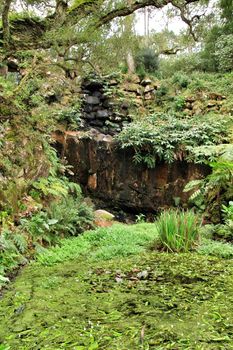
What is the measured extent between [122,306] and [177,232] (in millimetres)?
1991

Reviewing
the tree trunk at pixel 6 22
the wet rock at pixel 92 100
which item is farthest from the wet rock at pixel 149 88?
the tree trunk at pixel 6 22

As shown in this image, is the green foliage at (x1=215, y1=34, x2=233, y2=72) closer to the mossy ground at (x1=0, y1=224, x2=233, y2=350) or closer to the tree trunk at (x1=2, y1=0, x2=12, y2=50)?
the tree trunk at (x1=2, y1=0, x2=12, y2=50)

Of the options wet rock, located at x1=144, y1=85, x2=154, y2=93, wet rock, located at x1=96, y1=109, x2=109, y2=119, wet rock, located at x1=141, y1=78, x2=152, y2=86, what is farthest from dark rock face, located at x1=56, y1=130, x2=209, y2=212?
wet rock, located at x1=141, y1=78, x2=152, y2=86

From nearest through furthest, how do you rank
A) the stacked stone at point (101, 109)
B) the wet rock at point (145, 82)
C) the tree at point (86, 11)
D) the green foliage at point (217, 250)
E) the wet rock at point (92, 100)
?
the green foliage at point (217, 250)
the tree at point (86, 11)
the stacked stone at point (101, 109)
the wet rock at point (92, 100)
the wet rock at point (145, 82)

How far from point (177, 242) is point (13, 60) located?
770cm

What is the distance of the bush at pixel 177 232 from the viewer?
13.5ft

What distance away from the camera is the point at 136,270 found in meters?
3.24

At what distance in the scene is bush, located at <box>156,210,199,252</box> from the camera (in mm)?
4109

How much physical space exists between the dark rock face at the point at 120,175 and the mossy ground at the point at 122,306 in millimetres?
4730

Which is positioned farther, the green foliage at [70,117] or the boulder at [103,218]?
the green foliage at [70,117]

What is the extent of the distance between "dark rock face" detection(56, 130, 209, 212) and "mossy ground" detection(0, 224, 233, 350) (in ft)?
15.5

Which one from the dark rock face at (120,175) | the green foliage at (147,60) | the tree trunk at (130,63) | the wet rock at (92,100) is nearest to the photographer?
the dark rock face at (120,175)

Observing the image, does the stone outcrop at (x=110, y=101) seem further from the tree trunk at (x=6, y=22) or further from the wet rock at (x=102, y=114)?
the tree trunk at (x=6, y=22)

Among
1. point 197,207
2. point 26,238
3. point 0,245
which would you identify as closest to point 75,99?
point 197,207
